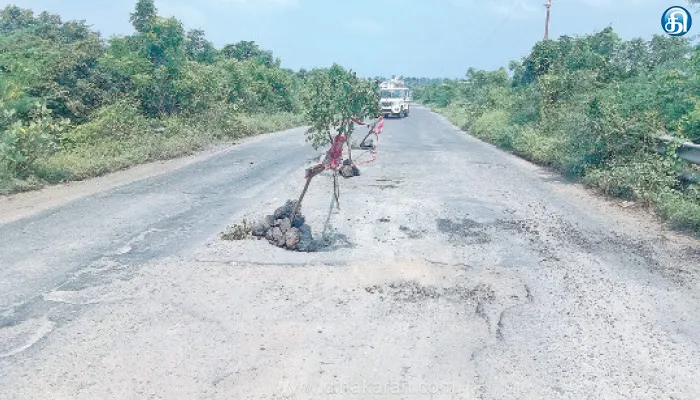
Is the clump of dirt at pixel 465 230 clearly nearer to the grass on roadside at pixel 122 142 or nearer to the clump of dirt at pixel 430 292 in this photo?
the clump of dirt at pixel 430 292

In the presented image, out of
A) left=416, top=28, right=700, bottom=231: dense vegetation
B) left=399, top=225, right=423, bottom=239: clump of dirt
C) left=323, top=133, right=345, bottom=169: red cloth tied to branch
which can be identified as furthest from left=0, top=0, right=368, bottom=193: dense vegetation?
left=416, top=28, right=700, bottom=231: dense vegetation

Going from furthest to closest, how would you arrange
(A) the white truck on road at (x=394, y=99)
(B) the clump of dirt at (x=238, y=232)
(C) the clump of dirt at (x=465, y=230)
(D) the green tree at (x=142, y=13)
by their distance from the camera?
(A) the white truck on road at (x=394, y=99) → (D) the green tree at (x=142, y=13) → (C) the clump of dirt at (x=465, y=230) → (B) the clump of dirt at (x=238, y=232)

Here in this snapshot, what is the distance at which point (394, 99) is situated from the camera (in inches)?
1682

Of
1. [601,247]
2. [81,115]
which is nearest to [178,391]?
[601,247]

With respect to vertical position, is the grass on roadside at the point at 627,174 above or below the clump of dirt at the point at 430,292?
above

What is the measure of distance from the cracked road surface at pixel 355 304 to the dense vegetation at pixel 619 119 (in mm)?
755

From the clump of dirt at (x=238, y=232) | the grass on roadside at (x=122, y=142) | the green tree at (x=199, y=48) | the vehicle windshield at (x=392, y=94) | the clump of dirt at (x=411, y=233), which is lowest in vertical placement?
the clump of dirt at (x=411, y=233)

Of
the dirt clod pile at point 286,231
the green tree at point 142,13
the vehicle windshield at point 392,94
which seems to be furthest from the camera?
the vehicle windshield at point 392,94

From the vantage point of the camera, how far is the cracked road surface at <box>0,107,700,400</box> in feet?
13.7

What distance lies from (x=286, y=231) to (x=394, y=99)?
1430 inches

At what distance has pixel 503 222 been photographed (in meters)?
8.91

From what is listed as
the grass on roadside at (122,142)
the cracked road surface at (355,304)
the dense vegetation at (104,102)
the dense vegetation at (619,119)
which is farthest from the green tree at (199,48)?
the cracked road surface at (355,304)

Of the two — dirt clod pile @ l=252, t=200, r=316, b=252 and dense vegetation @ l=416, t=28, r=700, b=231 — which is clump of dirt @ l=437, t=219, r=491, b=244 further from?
dense vegetation @ l=416, t=28, r=700, b=231

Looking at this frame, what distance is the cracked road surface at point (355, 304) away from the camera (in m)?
4.17
